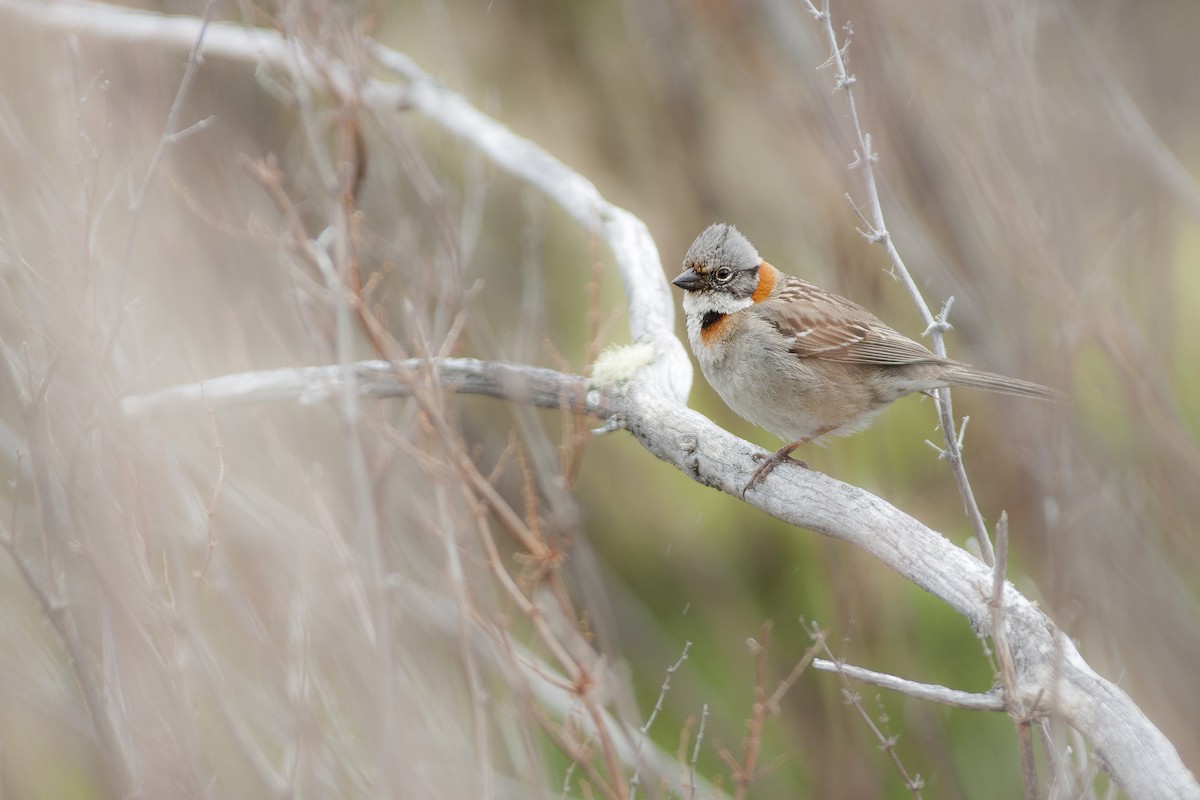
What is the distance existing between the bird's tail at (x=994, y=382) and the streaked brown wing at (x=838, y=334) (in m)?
0.23

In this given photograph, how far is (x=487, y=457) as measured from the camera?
22.2 ft

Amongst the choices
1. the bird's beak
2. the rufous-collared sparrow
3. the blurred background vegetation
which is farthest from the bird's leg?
the bird's beak

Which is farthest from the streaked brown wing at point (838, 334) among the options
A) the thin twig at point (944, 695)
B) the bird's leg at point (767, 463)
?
the thin twig at point (944, 695)

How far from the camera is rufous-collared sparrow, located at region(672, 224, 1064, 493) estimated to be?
402cm

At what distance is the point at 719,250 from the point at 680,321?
2.51m

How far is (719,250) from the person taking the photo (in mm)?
4316

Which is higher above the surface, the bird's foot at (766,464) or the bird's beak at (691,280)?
the bird's beak at (691,280)

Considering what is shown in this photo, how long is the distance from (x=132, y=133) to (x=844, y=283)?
3292 millimetres

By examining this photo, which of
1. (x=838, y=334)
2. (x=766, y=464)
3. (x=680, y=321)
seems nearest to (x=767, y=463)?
(x=766, y=464)

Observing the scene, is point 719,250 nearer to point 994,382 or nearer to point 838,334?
point 838,334

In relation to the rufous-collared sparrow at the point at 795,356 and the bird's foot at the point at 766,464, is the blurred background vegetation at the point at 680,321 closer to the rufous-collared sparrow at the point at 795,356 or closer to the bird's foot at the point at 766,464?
the rufous-collared sparrow at the point at 795,356

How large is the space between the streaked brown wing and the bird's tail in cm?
23

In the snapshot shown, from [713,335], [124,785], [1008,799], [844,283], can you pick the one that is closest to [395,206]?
[713,335]

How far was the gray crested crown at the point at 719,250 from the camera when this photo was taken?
4.31 metres
